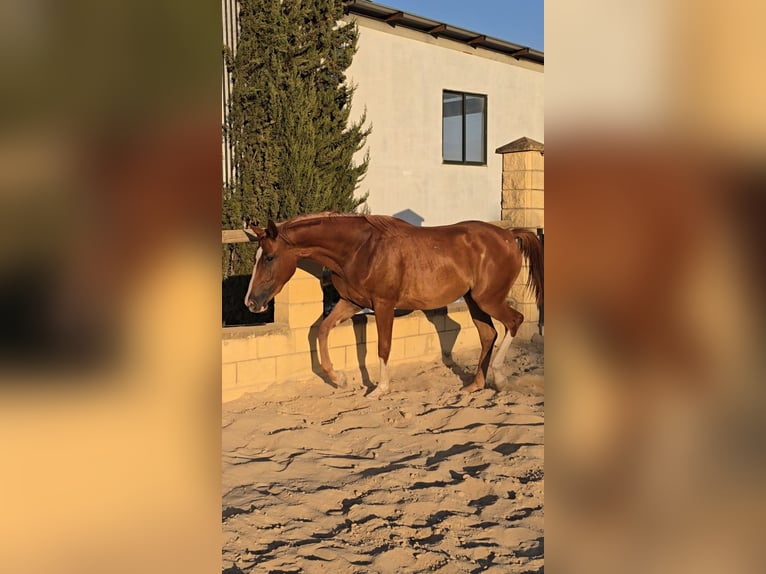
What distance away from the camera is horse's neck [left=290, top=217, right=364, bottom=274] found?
649cm

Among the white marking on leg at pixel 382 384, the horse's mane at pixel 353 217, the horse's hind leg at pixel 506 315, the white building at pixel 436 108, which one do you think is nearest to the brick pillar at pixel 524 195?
the horse's hind leg at pixel 506 315

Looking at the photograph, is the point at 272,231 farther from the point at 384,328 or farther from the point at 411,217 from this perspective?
the point at 411,217

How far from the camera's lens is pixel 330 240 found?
6.58 meters

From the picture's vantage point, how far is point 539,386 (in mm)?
6961

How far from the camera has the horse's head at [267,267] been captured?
6.31 meters

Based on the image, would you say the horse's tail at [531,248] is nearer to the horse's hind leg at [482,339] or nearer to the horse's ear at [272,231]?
the horse's hind leg at [482,339]

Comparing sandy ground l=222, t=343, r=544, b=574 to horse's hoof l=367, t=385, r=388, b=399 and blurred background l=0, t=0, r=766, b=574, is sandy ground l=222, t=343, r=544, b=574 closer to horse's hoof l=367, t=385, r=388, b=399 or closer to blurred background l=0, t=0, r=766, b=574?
horse's hoof l=367, t=385, r=388, b=399

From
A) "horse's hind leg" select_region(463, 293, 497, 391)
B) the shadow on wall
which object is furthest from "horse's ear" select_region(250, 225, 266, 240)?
the shadow on wall

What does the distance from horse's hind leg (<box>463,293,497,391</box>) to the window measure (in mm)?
6479

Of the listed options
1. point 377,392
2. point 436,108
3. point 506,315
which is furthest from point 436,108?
point 377,392
